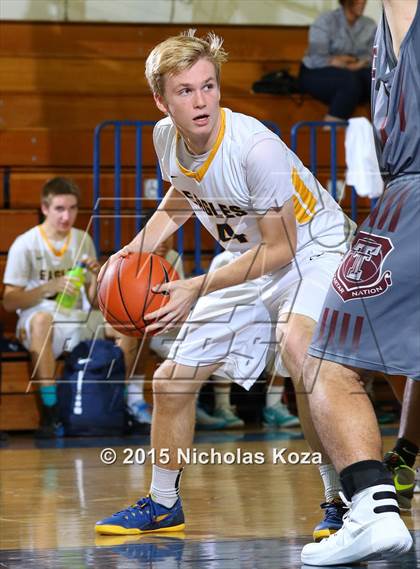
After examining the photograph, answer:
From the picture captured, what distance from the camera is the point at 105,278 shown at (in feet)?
12.9

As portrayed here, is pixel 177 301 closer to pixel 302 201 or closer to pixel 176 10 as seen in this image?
pixel 302 201

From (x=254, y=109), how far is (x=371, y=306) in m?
6.38

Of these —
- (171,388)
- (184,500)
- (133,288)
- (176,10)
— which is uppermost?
(176,10)

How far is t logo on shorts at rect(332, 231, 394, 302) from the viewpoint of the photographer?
297 centimetres

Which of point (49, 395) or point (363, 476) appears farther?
point (49, 395)

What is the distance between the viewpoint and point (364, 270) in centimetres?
302

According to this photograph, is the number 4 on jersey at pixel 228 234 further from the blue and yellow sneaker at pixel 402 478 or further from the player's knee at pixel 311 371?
the blue and yellow sneaker at pixel 402 478

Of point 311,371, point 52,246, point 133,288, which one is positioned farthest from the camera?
point 52,246

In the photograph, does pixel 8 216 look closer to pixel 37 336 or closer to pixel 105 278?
pixel 37 336

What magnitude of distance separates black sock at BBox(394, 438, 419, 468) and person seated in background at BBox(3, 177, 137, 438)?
294 centimetres

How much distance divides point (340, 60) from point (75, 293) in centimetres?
312

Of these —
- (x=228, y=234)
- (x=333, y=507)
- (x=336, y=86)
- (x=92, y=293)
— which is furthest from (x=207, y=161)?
(x=336, y=86)

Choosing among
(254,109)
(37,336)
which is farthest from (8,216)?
(254,109)

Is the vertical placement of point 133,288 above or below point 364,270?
below
